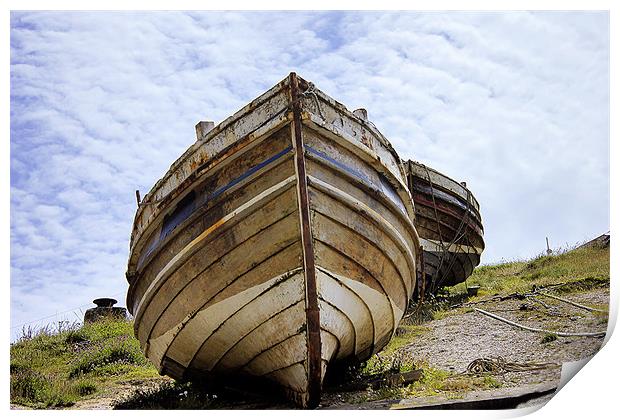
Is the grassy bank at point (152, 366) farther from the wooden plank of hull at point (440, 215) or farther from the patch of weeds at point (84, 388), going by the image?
the wooden plank of hull at point (440, 215)

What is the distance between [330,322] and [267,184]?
3.25 ft

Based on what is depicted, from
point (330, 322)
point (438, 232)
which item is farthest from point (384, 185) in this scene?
point (438, 232)

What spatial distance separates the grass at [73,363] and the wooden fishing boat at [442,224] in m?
3.89

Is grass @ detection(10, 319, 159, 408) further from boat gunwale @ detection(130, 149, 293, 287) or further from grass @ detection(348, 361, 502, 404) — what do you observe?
grass @ detection(348, 361, 502, 404)

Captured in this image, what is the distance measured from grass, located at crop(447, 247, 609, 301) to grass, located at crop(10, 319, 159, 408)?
5169 millimetres

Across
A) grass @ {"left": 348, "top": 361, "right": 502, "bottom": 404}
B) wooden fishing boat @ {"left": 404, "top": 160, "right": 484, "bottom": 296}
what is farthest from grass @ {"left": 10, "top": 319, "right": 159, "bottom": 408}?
wooden fishing boat @ {"left": 404, "top": 160, "right": 484, "bottom": 296}

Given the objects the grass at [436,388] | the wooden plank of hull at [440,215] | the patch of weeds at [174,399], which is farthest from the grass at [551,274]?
the patch of weeds at [174,399]

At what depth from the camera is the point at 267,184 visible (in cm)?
413

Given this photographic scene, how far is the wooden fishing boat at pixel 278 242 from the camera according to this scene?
13.3 feet

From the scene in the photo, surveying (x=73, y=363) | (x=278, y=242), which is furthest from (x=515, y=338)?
(x=73, y=363)

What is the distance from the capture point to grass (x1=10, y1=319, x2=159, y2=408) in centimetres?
564

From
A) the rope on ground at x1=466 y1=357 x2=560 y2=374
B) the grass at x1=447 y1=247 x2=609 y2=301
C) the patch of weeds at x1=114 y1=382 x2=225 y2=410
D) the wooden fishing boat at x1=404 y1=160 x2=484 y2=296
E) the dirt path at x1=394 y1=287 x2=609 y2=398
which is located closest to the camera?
the patch of weeds at x1=114 y1=382 x2=225 y2=410

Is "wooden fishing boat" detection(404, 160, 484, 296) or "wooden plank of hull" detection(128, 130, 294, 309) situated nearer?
"wooden plank of hull" detection(128, 130, 294, 309)

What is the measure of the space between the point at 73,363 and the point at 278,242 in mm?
4748
